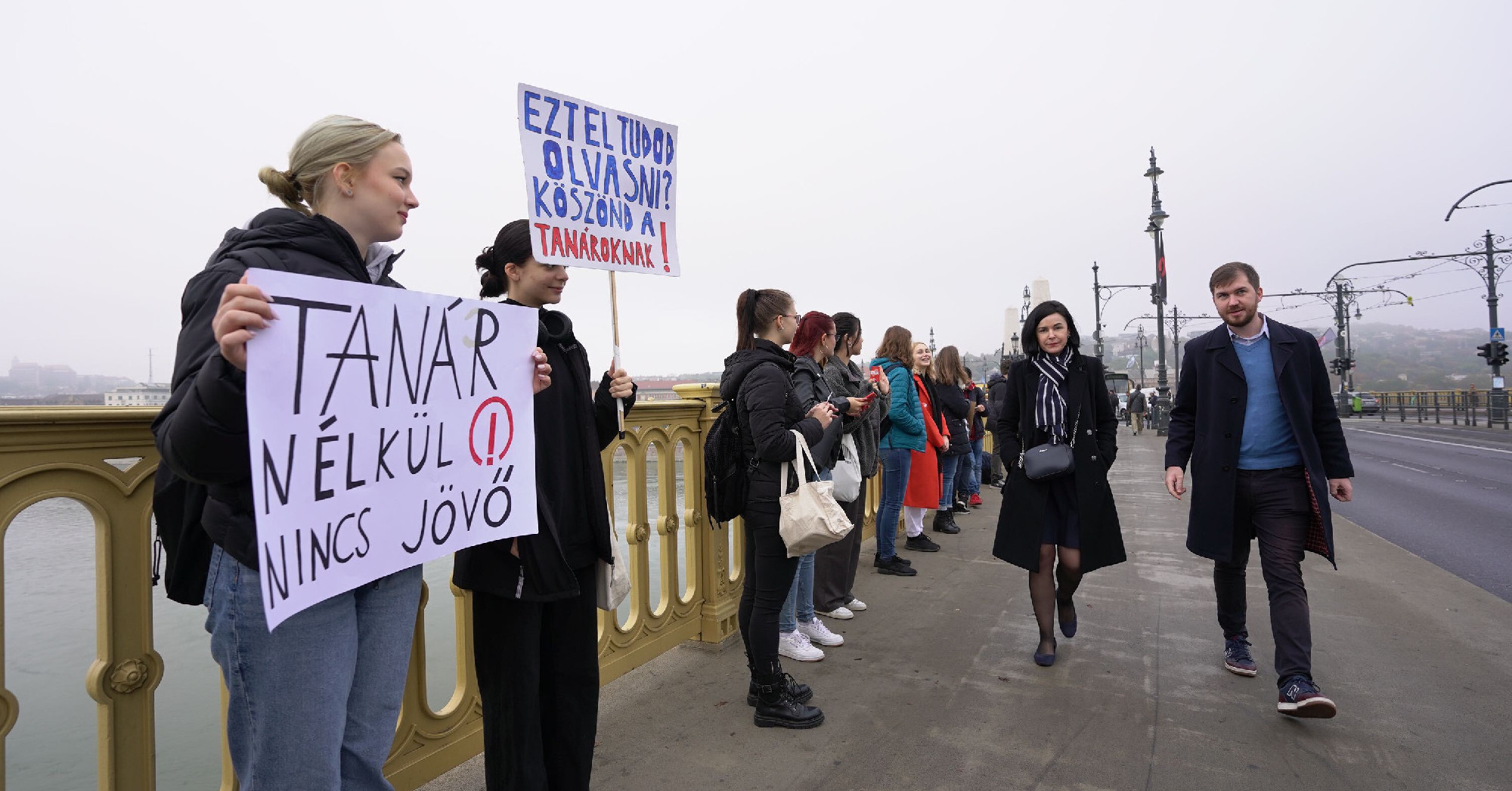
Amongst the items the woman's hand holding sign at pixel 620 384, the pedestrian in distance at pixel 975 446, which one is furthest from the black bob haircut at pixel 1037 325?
the pedestrian in distance at pixel 975 446

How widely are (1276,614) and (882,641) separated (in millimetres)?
1916

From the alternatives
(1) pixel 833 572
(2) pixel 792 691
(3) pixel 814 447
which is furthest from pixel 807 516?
(1) pixel 833 572

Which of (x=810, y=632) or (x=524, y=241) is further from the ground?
(x=524, y=241)

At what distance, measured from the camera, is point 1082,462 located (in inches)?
156

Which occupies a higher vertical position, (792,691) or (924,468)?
(924,468)

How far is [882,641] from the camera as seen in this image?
4383 mm

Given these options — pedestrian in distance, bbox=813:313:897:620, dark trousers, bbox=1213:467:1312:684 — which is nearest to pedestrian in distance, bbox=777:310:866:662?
pedestrian in distance, bbox=813:313:897:620

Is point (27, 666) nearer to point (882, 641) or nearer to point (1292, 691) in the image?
point (882, 641)

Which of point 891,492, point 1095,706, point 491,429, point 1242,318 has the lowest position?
point 1095,706

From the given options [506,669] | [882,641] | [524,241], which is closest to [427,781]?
[506,669]

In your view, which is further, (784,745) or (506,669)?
(784,745)

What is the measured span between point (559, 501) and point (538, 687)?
0.55 metres

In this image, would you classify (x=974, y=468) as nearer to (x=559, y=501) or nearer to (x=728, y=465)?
(x=728, y=465)

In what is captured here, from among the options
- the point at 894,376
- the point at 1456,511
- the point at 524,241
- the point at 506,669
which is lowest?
the point at 1456,511
